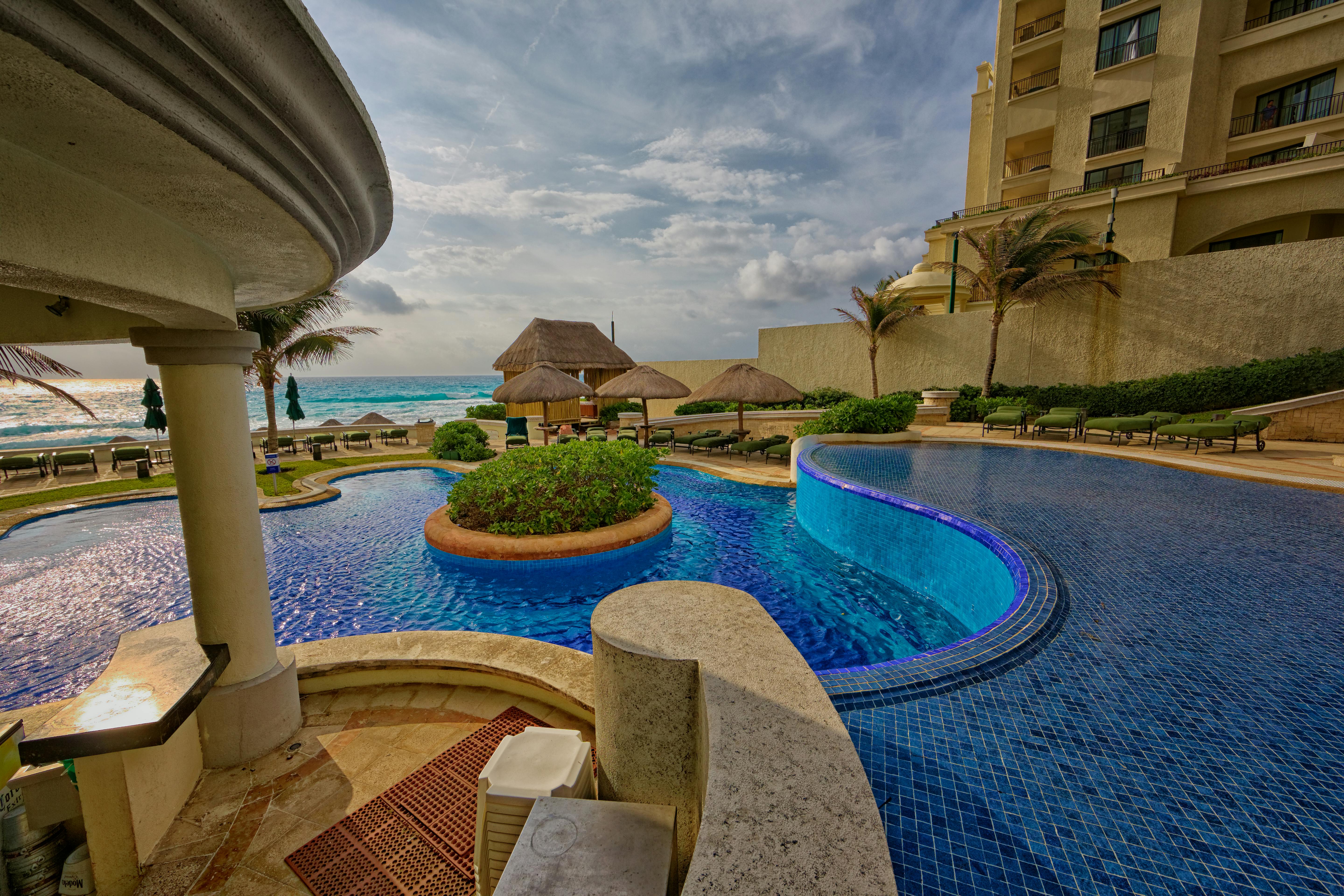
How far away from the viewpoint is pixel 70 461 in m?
A: 14.2

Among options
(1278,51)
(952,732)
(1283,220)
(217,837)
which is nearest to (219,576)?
(217,837)

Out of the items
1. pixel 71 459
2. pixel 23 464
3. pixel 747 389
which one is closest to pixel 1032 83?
pixel 747 389

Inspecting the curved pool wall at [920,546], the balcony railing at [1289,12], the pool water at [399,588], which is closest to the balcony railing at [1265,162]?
the balcony railing at [1289,12]

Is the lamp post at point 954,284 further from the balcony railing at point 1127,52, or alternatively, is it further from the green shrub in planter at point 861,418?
the green shrub in planter at point 861,418

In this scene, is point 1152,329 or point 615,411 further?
point 615,411

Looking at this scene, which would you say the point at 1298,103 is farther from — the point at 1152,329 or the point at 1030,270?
the point at 1030,270

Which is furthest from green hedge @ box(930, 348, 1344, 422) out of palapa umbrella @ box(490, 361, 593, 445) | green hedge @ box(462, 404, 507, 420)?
green hedge @ box(462, 404, 507, 420)

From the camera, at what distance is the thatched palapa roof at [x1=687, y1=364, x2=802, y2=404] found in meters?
14.0

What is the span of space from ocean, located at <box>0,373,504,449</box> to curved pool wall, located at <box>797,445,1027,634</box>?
22.2 meters

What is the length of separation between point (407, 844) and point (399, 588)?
14.0ft

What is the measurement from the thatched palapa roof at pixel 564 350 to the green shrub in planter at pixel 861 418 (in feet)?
42.6

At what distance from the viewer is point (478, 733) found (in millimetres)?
3451

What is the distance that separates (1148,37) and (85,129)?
31040mm

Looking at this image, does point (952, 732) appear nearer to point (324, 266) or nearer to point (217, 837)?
point (217, 837)
